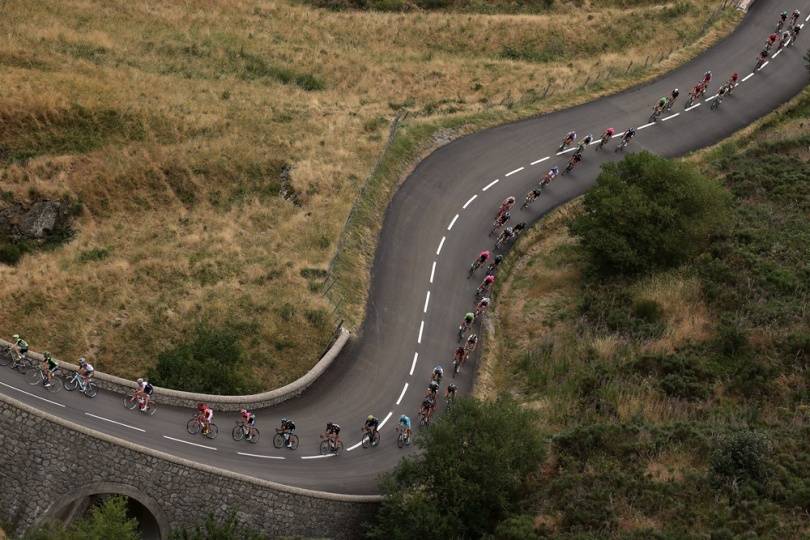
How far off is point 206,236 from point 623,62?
106 ft

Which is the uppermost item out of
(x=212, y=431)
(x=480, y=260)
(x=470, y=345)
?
(x=480, y=260)

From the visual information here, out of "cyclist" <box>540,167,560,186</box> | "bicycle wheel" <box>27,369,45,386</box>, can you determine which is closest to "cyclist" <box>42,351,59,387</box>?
"bicycle wheel" <box>27,369,45,386</box>

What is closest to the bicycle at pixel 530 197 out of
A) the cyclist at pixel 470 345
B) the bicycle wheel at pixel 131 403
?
the cyclist at pixel 470 345

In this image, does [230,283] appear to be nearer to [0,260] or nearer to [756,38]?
[0,260]

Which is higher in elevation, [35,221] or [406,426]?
[35,221]

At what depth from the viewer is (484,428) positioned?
111 ft

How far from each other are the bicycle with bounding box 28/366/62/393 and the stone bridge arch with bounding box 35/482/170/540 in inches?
169

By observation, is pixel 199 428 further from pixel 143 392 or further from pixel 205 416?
pixel 143 392

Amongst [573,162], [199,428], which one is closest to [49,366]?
[199,428]

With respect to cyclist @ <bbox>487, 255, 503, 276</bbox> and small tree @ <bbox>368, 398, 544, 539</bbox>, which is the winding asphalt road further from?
small tree @ <bbox>368, 398, 544, 539</bbox>

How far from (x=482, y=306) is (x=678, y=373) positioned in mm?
9148

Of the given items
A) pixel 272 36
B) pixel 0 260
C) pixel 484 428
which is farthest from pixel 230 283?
pixel 272 36

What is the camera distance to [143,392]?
36219 mm

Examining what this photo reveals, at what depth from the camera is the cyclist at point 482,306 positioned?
42625mm
